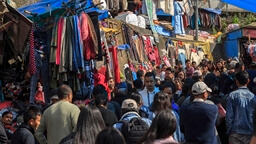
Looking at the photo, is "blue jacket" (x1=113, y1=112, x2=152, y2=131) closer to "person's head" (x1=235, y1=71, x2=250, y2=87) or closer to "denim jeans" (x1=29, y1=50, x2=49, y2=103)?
"person's head" (x1=235, y1=71, x2=250, y2=87)

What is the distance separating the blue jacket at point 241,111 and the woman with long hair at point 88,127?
3.09 m

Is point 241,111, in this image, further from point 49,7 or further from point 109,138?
point 49,7

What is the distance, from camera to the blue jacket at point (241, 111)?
25.0 ft

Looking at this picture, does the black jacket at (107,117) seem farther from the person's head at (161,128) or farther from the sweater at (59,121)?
the person's head at (161,128)

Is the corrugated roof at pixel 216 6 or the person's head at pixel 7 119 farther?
the corrugated roof at pixel 216 6

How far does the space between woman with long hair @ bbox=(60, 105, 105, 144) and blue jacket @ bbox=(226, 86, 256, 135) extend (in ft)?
10.1

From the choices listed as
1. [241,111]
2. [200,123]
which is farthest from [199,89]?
[241,111]

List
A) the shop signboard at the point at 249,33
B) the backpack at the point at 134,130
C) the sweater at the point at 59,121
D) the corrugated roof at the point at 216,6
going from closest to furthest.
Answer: the backpack at the point at 134,130
the sweater at the point at 59,121
the shop signboard at the point at 249,33
the corrugated roof at the point at 216,6

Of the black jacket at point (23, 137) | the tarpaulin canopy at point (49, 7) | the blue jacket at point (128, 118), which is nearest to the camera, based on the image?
the blue jacket at point (128, 118)

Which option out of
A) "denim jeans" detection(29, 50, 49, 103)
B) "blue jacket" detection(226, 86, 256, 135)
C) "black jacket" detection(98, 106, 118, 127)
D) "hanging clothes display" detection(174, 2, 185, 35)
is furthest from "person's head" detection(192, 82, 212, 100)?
"hanging clothes display" detection(174, 2, 185, 35)

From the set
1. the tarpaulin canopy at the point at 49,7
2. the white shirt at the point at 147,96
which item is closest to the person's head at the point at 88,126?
the white shirt at the point at 147,96

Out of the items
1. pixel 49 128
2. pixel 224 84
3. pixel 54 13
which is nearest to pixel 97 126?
pixel 49 128

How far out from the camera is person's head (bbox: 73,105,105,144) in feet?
16.8

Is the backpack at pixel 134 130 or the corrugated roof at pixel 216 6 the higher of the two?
the backpack at pixel 134 130
